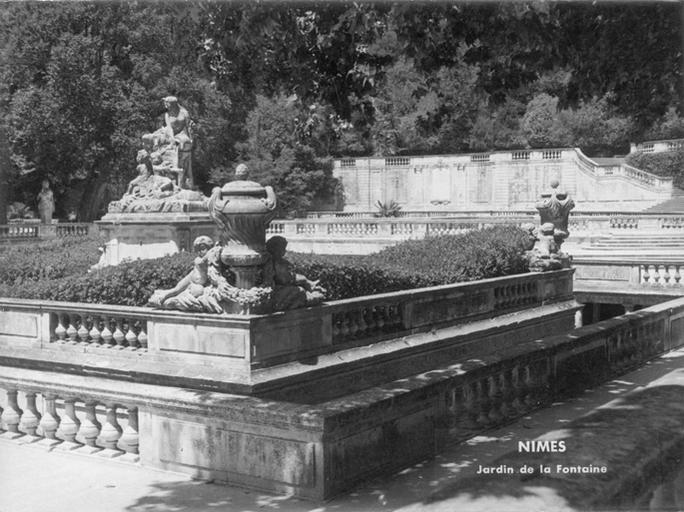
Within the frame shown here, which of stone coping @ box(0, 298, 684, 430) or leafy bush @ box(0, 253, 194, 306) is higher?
leafy bush @ box(0, 253, 194, 306)

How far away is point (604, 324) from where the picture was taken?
37.7 ft

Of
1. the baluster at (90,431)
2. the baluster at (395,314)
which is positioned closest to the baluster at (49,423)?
the baluster at (90,431)

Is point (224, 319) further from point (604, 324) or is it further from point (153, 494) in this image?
point (604, 324)

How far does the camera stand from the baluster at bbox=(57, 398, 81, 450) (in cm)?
768

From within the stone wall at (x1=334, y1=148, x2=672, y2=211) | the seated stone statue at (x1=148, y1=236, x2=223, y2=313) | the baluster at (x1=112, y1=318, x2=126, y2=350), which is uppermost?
the stone wall at (x1=334, y1=148, x2=672, y2=211)

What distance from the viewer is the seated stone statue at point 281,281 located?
9836 millimetres

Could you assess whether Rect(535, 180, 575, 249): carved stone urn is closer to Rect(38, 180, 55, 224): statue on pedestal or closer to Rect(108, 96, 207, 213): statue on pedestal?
Rect(108, 96, 207, 213): statue on pedestal

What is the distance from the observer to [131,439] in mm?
7277

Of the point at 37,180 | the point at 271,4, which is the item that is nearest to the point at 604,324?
the point at 271,4

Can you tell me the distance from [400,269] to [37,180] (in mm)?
38141

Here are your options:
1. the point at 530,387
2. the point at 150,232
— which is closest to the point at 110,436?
the point at 530,387

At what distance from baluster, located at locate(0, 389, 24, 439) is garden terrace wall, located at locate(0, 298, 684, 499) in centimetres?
1

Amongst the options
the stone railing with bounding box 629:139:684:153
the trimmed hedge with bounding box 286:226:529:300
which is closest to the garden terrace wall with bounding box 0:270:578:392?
the trimmed hedge with bounding box 286:226:529:300

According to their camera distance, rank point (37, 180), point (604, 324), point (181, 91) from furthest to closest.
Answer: point (37, 180) < point (181, 91) < point (604, 324)
